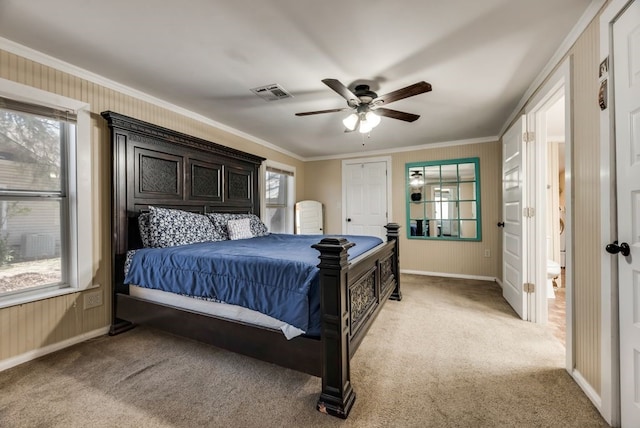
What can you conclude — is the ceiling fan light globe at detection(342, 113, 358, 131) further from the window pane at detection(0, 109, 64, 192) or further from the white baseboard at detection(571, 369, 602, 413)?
the white baseboard at detection(571, 369, 602, 413)

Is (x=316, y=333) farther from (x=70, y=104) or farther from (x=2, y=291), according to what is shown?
(x=70, y=104)

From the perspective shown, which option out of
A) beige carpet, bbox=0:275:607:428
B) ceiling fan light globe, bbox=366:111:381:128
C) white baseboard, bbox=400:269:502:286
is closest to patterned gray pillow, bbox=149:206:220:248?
beige carpet, bbox=0:275:607:428

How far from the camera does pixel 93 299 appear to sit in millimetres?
2354

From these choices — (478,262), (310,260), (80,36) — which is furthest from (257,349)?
(478,262)

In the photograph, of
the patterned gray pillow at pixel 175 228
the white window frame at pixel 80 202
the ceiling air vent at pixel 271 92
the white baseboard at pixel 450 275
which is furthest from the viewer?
the white baseboard at pixel 450 275

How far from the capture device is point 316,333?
5.03ft

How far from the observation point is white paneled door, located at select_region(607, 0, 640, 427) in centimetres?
121

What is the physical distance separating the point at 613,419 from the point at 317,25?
2.74 metres

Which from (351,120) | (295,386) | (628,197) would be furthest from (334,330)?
(351,120)

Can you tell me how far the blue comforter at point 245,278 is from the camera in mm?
1537

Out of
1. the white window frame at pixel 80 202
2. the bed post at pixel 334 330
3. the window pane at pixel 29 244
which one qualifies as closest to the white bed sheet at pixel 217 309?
the bed post at pixel 334 330

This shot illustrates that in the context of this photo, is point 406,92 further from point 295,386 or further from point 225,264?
point 295,386

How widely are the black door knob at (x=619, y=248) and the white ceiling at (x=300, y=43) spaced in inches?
54.8

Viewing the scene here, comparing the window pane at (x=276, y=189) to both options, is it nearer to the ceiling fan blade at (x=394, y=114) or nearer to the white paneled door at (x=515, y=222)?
the ceiling fan blade at (x=394, y=114)
